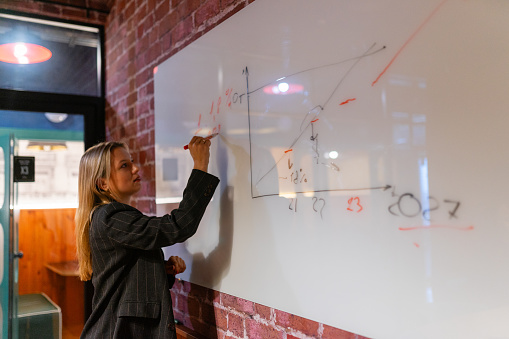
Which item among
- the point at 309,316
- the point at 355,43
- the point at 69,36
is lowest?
the point at 309,316

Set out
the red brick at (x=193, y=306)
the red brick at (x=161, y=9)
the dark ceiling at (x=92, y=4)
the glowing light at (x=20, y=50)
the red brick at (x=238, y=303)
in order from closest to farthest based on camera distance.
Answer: the red brick at (x=238, y=303), the red brick at (x=193, y=306), the red brick at (x=161, y=9), the glowing light at (x=20, y=50), the dark ceiling at (x=92, y=4)

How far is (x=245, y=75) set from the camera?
4.87 ft

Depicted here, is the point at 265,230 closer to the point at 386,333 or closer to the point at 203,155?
the point at 203,155

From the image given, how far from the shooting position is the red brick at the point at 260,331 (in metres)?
1.37

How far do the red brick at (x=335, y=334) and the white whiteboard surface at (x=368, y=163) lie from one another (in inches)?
1.0

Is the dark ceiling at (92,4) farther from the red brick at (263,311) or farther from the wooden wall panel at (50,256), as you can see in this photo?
the red brick at (263,311)

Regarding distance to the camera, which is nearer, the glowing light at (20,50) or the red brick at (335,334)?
the red brick at (335,334)

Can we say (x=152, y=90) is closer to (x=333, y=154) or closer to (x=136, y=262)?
(x=136, y=262)

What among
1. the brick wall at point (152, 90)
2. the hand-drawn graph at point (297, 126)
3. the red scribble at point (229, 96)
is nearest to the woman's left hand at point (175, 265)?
the brick wall at point (152, 90)

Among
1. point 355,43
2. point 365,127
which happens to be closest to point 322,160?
point 365,127

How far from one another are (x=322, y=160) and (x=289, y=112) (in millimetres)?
202

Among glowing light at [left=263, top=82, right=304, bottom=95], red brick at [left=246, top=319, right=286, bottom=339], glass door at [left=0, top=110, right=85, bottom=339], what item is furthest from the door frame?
glowing light at [left=263, top=82, right=304, bottom=95]

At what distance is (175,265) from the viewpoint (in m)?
1.75

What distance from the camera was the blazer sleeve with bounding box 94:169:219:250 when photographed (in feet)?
4.68
